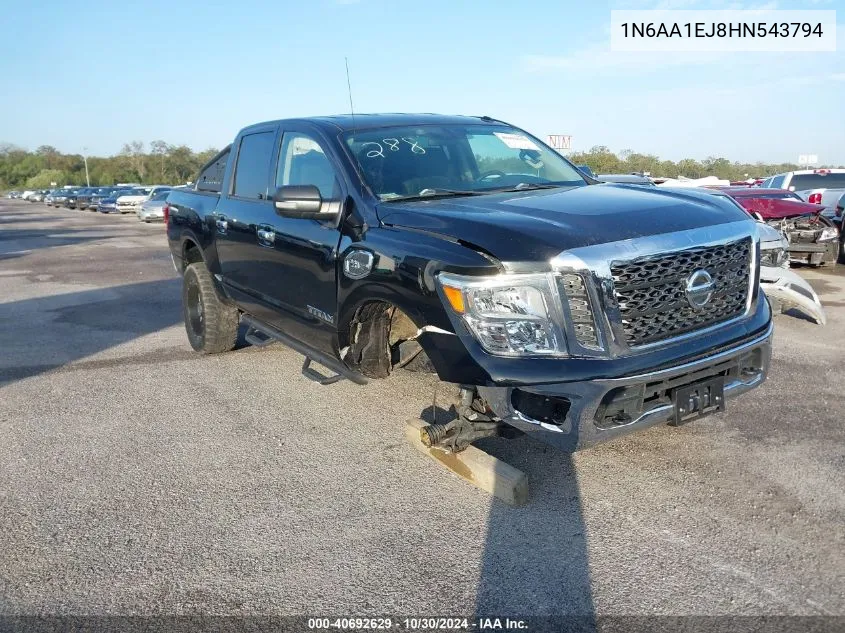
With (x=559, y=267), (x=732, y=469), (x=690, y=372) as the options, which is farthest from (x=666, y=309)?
(x=732, y=469)

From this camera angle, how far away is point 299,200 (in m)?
3.91

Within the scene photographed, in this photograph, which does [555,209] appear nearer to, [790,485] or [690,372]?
[690,372]

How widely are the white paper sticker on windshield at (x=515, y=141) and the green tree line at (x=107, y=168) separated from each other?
89.0 m

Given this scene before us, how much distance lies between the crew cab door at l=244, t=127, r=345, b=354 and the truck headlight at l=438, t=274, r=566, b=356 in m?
1.12

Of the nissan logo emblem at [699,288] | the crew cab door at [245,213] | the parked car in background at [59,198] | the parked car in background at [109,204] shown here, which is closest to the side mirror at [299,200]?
the crew cab door at [245,213]

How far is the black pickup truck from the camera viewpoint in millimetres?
3080

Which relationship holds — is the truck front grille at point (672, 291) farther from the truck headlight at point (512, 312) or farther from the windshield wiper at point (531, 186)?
the windshield wiper at point (531, 186)

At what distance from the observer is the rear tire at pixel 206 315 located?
618cm

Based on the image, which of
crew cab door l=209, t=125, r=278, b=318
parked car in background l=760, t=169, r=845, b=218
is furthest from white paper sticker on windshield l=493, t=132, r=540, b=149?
parked car in background l=760, t=169, r=845, b=218

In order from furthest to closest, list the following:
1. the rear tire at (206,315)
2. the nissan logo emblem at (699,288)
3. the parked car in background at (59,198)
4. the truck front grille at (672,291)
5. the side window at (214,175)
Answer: the parked car in background at (59,198), the rear tire at (206,315), the side window at (214,175), the nissan logo emblem at (699,288), the truck front grille at (672,291)

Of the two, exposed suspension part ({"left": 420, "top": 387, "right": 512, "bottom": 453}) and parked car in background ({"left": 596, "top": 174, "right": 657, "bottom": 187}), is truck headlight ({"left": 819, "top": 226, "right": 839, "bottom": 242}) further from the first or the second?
exposed suspension part ({"left": 420, "top": 387, "right": 512, "bottom": 453})

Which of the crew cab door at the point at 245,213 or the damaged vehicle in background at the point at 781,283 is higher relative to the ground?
the crew cab door at the point at 245,213

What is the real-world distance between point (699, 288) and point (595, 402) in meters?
0.80

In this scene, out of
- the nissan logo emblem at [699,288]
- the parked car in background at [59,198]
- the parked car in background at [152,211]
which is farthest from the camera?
the parked car in background at [59,198]
